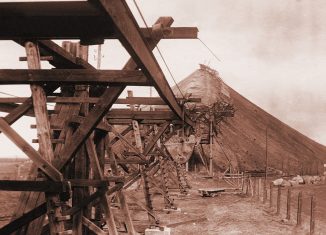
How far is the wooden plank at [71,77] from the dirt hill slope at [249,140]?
35.4m

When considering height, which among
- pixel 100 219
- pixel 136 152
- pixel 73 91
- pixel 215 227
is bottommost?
pixel 215 227

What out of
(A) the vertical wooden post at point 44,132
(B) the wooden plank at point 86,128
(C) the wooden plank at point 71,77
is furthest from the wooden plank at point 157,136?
(A) the vertical wooden post at point 44,132

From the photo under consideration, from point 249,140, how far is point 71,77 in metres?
58.6

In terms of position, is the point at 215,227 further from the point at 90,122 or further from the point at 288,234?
the point at 90,122

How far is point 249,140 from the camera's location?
2411 inches

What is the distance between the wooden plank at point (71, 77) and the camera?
14.6 ft

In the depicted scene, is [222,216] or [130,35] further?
[222,216]

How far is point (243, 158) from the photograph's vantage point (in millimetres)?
51406

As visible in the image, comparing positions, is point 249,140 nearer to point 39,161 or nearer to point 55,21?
point 39,161

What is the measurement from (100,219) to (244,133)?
57981 millimetres

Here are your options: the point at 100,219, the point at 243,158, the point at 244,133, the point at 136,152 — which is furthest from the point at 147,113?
the point at 244,133

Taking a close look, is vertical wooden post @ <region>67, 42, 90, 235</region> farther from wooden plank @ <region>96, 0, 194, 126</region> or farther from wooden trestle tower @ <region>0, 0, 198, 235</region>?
wooden plank @ <region>96, 0, 194, 126</region>

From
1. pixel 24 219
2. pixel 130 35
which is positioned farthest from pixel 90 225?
pixel 130 35

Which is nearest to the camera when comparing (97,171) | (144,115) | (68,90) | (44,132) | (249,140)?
(44,132)
